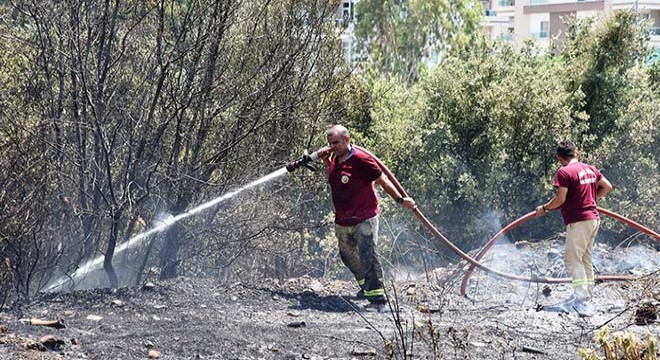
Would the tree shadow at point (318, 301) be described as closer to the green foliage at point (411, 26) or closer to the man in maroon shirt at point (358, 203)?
the man in maroon shirt at point (358, 203)

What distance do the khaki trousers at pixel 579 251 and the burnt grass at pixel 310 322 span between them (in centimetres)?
28

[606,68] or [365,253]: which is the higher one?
[606,68]

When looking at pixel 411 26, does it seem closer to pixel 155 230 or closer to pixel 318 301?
pixel 155 230

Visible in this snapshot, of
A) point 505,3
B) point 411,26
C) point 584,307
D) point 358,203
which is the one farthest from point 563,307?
point 505,3

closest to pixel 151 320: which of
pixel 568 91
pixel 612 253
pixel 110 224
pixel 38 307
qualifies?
pixel 38 307

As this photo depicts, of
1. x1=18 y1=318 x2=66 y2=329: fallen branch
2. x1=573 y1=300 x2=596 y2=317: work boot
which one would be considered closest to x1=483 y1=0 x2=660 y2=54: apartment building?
x1=573 y1=300 x2=596 y2=317: work boot

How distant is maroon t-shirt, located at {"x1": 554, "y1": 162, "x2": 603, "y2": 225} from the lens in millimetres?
8898

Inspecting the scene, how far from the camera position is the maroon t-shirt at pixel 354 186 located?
877 cm

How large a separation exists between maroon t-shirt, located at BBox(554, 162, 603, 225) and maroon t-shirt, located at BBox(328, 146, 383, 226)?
169cm

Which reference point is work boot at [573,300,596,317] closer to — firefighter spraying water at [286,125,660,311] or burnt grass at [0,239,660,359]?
burnt grass at [0,239,660,359]

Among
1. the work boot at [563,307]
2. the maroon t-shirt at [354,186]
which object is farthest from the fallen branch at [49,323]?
the work boot at [563,307]

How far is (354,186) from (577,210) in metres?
2.08

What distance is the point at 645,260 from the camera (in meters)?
12.3

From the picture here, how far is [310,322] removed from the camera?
8.11 meters
